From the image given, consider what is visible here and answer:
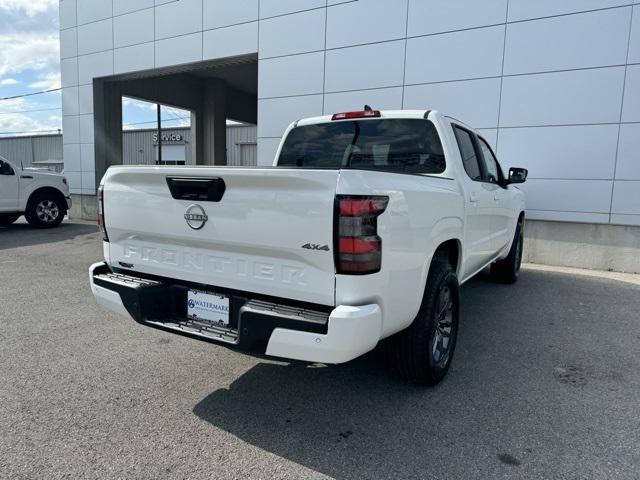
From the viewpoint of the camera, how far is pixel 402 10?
8844mm

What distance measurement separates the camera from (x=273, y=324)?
2.33m

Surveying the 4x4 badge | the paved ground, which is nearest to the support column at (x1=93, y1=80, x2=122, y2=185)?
the paved ground

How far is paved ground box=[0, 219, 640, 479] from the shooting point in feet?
7.66

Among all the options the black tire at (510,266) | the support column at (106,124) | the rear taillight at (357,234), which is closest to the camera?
the rear taillight at (357,234)

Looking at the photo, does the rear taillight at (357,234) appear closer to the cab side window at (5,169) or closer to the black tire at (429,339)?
the black tire at (429,339)

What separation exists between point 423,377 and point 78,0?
52.3 ft

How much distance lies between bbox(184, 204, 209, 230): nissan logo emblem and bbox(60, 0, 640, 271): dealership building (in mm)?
7121

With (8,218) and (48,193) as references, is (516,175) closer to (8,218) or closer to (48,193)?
(48,193)

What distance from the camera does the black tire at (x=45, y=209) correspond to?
11.3 metres

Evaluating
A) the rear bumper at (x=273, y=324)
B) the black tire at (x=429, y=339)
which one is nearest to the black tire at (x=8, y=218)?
the rear bumper at (x=273, y=324)

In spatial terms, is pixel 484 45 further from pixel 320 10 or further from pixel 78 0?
pixel 78 0

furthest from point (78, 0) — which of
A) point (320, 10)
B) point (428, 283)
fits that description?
point (428, 283)

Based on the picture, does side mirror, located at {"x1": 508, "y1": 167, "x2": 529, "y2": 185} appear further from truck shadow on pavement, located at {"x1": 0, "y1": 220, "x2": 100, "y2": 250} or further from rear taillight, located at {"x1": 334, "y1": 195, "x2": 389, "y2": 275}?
truck shadow on pavement, located at {"x1": 0, "y1": 220, "x2": 100, "y2": 250}

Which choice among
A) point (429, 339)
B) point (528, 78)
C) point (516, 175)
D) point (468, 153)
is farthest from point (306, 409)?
point (528, 78)
